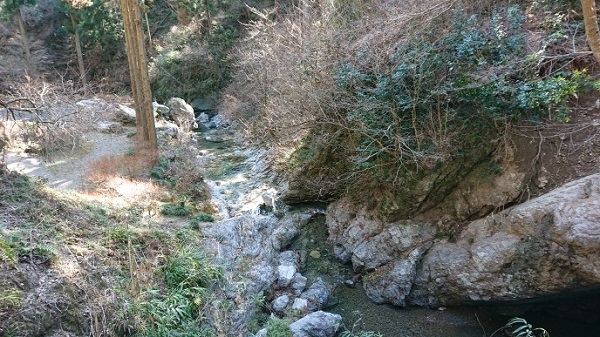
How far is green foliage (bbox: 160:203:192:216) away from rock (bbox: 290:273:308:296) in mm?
3653

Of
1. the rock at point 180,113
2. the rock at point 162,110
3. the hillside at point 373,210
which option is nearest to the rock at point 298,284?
the hillside at point 373,210

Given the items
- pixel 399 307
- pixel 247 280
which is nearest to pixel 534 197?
pixel 399 307

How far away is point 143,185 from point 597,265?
33.5 ft

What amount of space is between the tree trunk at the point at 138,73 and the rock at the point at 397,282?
27.6 ft

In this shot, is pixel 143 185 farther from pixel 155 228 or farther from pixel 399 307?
pixel 399 307

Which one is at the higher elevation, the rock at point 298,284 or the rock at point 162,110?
the rock at point 162,110

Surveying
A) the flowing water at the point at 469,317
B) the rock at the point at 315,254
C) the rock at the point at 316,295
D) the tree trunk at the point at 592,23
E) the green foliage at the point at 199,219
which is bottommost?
the flowing water at the point at 469,317

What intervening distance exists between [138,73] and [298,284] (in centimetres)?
1006

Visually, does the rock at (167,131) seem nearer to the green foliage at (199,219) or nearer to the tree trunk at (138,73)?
the tree trunk at (138,73)

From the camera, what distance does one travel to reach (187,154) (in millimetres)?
14438

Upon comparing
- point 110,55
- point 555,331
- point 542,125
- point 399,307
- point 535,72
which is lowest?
point 555,331

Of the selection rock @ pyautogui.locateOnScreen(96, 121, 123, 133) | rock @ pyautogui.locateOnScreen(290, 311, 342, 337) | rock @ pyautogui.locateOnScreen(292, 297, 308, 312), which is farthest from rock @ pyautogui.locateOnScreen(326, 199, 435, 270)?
rock @ pyautogui.locateOnScreen(96, 121, 123, 133)

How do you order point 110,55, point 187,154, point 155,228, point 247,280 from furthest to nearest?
point 110,55 → point 187,154 → point 155,228 → point 247,280

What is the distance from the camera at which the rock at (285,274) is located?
7469 mm
